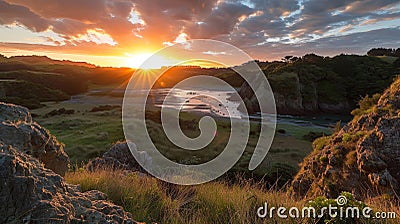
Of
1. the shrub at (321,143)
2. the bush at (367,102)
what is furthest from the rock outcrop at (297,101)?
the shrub at (321,143)

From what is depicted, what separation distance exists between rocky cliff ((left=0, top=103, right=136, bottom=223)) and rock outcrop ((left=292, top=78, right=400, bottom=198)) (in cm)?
742

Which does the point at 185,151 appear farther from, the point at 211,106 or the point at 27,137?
the point at 211,106

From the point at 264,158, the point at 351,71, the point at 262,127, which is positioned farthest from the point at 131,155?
the point at 351,71

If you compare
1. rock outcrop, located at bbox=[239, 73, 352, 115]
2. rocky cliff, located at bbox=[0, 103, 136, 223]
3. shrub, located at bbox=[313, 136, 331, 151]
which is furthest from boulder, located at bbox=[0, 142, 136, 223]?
rock outcrop, located at bbox=[239, 73, 352, 115]

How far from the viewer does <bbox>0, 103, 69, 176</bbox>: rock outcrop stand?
3523mm

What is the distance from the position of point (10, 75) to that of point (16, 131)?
116m

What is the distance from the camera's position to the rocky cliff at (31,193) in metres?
2.44

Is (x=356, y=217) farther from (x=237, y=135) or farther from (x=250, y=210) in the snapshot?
(x=237, y=135)

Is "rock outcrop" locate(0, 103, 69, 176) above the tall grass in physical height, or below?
above

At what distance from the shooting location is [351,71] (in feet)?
379

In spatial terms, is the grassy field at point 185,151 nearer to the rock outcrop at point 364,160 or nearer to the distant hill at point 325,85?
the rock outcrop at point 364,160

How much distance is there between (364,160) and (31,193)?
923 centimetres

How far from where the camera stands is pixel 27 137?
3.79 metres

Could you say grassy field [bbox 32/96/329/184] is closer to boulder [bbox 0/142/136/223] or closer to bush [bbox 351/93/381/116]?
bush [bbox 351/93/381/116]
